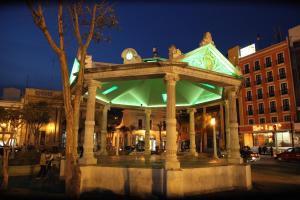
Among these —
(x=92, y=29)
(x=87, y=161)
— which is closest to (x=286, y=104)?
(x=87, y=161)

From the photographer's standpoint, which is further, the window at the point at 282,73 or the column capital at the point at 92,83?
the window at the point at 282,73

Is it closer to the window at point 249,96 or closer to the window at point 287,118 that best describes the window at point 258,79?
the window at point 249,96

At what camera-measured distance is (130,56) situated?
1189 cm

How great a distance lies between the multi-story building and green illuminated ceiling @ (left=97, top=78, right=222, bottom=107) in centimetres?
3322

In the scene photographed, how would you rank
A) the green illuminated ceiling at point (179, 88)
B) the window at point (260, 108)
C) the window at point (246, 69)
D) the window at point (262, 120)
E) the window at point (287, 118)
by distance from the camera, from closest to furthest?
the green illuminated ceiling at point (179, 88), the window at point (287, 118), the window at point (262, 120), the window at point (260, 108), the window at point (246, 69)

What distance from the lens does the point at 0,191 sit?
408 inches

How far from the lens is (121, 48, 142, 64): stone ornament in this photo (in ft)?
38.6

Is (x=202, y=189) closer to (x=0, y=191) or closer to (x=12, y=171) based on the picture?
(x=0, y=191)

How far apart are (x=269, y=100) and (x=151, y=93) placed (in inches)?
1632

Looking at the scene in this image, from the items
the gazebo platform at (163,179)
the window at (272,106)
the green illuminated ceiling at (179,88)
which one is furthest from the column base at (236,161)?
the window at (272,106)

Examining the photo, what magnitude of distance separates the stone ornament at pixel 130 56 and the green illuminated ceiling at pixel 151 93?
3.99 meters

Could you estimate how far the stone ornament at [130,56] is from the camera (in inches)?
A: 463

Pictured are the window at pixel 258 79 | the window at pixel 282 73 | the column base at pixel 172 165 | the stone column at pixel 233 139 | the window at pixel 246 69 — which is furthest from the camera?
the window at pixel 246 69

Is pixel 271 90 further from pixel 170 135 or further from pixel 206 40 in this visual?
pixel 170 135
